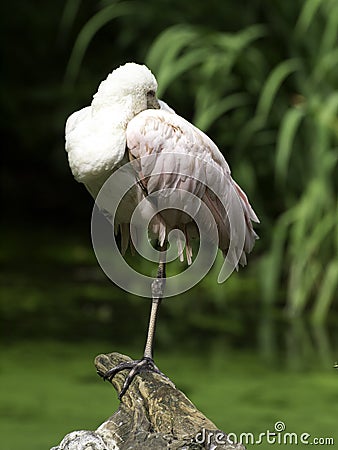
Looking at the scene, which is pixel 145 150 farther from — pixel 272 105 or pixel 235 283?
pixel 235 283

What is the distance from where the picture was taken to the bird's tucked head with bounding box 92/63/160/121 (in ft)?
7.92

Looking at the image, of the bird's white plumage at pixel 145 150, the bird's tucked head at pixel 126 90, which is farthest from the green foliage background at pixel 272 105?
the bird's tucked head at pixel 126 90

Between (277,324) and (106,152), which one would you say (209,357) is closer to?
(277,324)

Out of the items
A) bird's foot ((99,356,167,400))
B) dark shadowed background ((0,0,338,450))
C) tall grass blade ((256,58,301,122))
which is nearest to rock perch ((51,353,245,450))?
bird's foot ((99,356,167,400))

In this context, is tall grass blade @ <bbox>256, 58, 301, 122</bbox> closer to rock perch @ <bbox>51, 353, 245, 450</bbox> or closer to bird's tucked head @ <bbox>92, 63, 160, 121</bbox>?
bird's tucked head @ <bbox>92, 63, 160, 121</bbox>

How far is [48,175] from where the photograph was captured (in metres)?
8.15

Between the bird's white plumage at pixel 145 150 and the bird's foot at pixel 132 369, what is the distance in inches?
11.3

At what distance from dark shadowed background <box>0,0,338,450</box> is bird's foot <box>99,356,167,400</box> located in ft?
3.53

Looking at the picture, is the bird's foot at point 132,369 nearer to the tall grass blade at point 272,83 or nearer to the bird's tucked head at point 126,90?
the bird's tucked head at point 126,90

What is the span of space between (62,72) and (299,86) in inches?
125

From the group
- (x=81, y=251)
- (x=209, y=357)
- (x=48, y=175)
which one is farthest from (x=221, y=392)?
(x=48, y=175)

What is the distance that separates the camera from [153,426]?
232 cm

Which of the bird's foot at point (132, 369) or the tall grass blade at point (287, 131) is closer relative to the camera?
the bird's foot at point (132, 369)

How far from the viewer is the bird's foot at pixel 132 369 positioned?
2.44m
